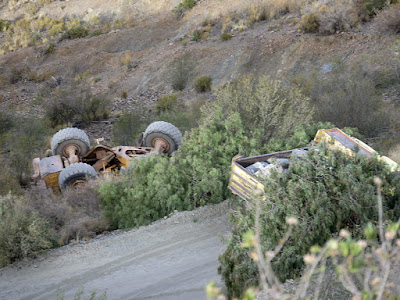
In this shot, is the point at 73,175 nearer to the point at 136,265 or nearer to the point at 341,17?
the point at 136,265

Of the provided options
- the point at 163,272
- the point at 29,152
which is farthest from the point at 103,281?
the point at 29,152

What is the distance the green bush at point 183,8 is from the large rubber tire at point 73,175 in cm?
2441

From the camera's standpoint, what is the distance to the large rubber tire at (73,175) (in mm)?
11459

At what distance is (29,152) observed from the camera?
15.6m

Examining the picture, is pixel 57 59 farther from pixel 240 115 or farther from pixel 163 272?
pixel 163 272

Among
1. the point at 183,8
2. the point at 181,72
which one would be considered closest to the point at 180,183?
the point at 181,72

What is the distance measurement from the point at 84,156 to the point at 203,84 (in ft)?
36.4

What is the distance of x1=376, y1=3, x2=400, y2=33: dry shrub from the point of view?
21.2m

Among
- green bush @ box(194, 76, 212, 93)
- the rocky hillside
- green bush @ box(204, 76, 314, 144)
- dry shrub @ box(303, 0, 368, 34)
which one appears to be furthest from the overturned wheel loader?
dry shrub @ box(303, 0, 368, 34)

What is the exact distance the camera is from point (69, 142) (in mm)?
13398

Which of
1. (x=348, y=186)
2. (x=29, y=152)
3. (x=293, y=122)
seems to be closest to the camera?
(x=348, y=186)

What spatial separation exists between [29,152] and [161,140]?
16.8ft

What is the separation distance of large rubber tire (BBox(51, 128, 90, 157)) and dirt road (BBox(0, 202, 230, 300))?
15.2ft

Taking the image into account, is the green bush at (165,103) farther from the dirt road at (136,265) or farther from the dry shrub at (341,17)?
the dirt road at (136,265)
